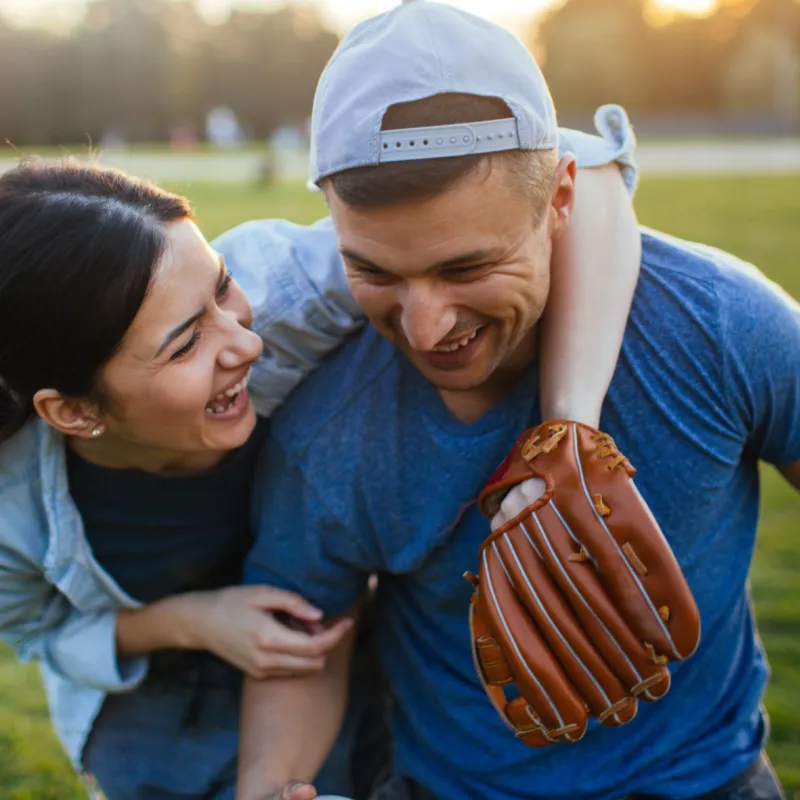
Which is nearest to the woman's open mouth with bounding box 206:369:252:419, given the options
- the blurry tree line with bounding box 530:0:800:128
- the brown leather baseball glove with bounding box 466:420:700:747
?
the brown leather baseball glove with bounding box 466:420:700:747

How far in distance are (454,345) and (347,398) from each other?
350 mm

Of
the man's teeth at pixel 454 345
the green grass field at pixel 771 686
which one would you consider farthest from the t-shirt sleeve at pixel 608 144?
the green grass field at pixel 771 686

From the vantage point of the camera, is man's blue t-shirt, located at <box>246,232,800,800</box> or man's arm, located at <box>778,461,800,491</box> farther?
man's arm, located at <box>778,461,800,491</box>

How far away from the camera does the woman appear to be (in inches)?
82.0

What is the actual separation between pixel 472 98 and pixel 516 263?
12.6 inches

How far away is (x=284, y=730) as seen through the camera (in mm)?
2357

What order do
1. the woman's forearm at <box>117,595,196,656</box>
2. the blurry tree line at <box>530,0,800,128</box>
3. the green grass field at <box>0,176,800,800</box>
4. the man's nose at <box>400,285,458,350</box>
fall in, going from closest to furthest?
the man's nose at <box>400,285,458,350</box>
the woman's forearm at <box>117,595,196,656</box>
the green grass field at <box>0,176,800,800</box>
the blurry tree line at <box>530,0,800,128</box>

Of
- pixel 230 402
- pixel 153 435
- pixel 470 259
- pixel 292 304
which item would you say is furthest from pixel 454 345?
pixel 153 435

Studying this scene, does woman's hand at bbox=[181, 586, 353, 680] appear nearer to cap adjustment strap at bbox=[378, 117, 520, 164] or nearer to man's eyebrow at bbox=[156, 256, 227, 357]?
man's eyebrow at bbox=[156, 256, 227, 357]

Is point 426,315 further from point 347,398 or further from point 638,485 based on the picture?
point 638,485

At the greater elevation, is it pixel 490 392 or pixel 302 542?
pixel 490 392

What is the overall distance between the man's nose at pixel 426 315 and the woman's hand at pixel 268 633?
79cm

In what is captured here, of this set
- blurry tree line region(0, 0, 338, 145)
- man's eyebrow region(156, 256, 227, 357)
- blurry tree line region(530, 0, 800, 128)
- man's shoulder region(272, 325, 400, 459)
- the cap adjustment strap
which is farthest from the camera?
blurry tree line region(0, 0, 338, 145)

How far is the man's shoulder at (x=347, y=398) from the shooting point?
7.29 ft
